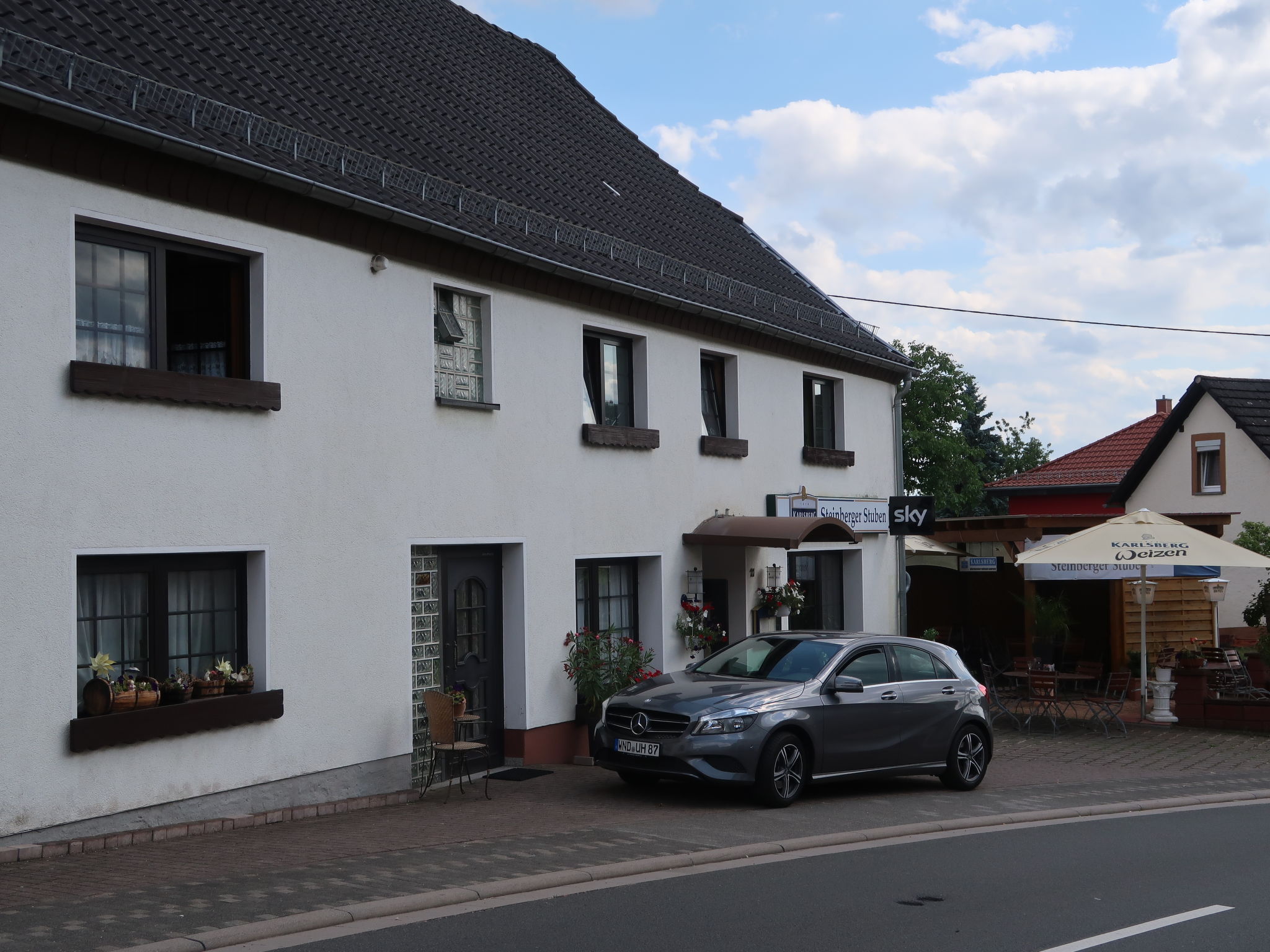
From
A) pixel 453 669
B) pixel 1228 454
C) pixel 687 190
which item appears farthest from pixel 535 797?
pixel 1228 454

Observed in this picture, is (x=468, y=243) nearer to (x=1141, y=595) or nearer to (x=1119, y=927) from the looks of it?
(x=1119, y=927)

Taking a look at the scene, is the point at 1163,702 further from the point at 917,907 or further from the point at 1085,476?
the point at 1085,476

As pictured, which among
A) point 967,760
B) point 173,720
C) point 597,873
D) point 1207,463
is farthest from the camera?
point 1207,463

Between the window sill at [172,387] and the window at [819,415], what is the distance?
1085cm

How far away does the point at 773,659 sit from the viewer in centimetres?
1315

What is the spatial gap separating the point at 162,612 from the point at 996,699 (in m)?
12.8

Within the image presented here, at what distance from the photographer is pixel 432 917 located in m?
7.78

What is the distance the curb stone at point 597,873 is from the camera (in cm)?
709

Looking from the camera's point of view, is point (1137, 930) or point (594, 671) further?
point (594, 671)

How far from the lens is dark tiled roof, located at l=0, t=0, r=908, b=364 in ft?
35.1

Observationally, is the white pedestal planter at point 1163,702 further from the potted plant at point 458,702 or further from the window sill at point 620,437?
the potted plant at point 458,702

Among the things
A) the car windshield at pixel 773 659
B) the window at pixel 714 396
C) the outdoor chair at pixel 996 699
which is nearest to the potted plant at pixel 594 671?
the car windshield at pixel 773 659

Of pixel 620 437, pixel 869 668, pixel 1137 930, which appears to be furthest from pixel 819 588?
pixel 1137 930

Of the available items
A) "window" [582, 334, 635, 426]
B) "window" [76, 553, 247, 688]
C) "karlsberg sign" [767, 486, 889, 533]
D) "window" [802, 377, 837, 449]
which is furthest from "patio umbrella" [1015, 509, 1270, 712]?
"window" [76, 553, 247, 688]
